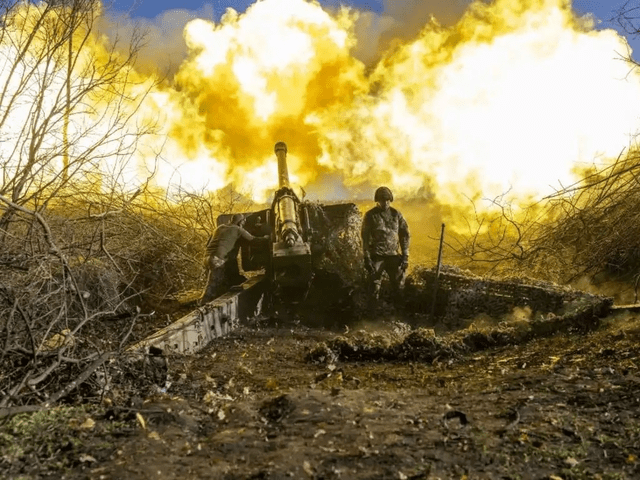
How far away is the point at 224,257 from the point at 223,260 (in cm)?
10

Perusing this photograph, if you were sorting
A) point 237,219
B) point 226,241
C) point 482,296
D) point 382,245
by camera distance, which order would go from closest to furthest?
point 482,296
point 382,245
point 226,241
point 237,219

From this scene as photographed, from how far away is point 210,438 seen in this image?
14.2 feet

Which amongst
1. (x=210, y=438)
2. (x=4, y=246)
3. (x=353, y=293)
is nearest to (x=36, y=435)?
(x=210, y=438)

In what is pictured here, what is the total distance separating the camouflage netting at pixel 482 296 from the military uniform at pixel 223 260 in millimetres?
3530

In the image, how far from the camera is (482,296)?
10.3 meters

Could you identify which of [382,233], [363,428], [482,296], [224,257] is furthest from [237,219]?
[363,428]

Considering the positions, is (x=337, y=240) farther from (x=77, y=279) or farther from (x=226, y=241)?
(x=77, y=279)

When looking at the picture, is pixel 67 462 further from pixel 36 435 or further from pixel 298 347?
pixel 298 347

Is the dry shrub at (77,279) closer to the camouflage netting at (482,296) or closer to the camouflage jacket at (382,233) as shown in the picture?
the camouflage jacket at (382,233)

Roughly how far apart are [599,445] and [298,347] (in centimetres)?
529

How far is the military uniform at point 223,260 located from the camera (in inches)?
450

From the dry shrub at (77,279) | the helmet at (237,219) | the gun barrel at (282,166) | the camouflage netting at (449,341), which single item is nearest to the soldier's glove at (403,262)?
the gun barrel at (282,166)

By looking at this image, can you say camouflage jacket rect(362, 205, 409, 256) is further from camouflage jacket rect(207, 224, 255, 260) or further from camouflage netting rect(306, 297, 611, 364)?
camouflage netting rect(306, 297, 611, 364)

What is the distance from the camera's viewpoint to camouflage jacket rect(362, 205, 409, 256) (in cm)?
1167
